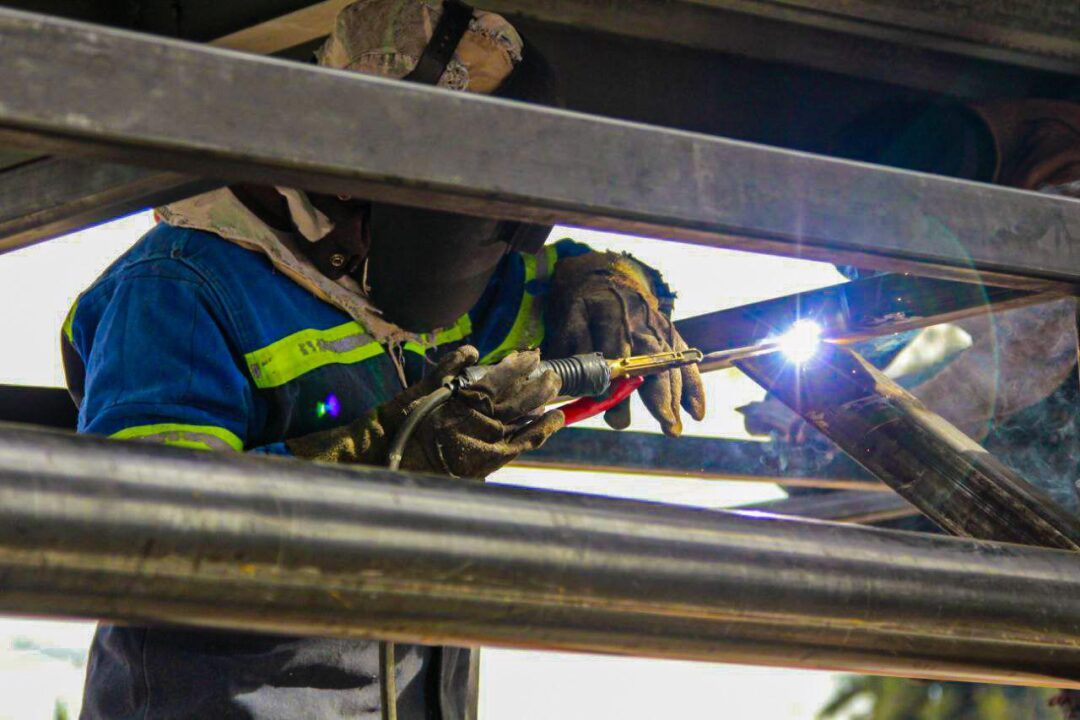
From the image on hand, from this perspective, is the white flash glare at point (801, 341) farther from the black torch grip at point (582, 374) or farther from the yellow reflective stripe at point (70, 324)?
the yellow reflective stripe at point (70, 324)

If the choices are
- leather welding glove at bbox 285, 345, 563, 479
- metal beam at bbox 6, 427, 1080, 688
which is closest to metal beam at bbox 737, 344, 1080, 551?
metal beam at bbox 6, 427, 1080, 688

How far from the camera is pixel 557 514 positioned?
1.24 meters

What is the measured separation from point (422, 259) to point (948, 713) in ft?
48.9

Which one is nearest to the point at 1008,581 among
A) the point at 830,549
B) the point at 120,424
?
the point at 830,549

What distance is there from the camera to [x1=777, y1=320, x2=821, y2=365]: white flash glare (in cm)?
231

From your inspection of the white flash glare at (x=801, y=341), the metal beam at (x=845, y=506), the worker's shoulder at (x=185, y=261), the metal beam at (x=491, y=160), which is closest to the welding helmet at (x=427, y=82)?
the worker's shoulder at (x=185, y=261)

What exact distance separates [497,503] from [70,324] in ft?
4.06

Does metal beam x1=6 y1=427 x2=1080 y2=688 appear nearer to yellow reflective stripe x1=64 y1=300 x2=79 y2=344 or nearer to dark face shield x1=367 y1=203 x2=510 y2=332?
dark face shield x1=367 y1=203 x2=510 y2=332

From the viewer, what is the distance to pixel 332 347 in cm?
225

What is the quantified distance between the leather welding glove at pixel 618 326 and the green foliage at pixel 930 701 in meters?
12.0

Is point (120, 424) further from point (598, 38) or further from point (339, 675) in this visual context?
point (598, 38)

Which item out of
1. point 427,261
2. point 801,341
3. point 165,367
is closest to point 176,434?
point 165,367

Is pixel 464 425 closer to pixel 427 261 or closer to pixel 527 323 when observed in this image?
pixel 427 261

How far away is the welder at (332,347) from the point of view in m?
1.93
